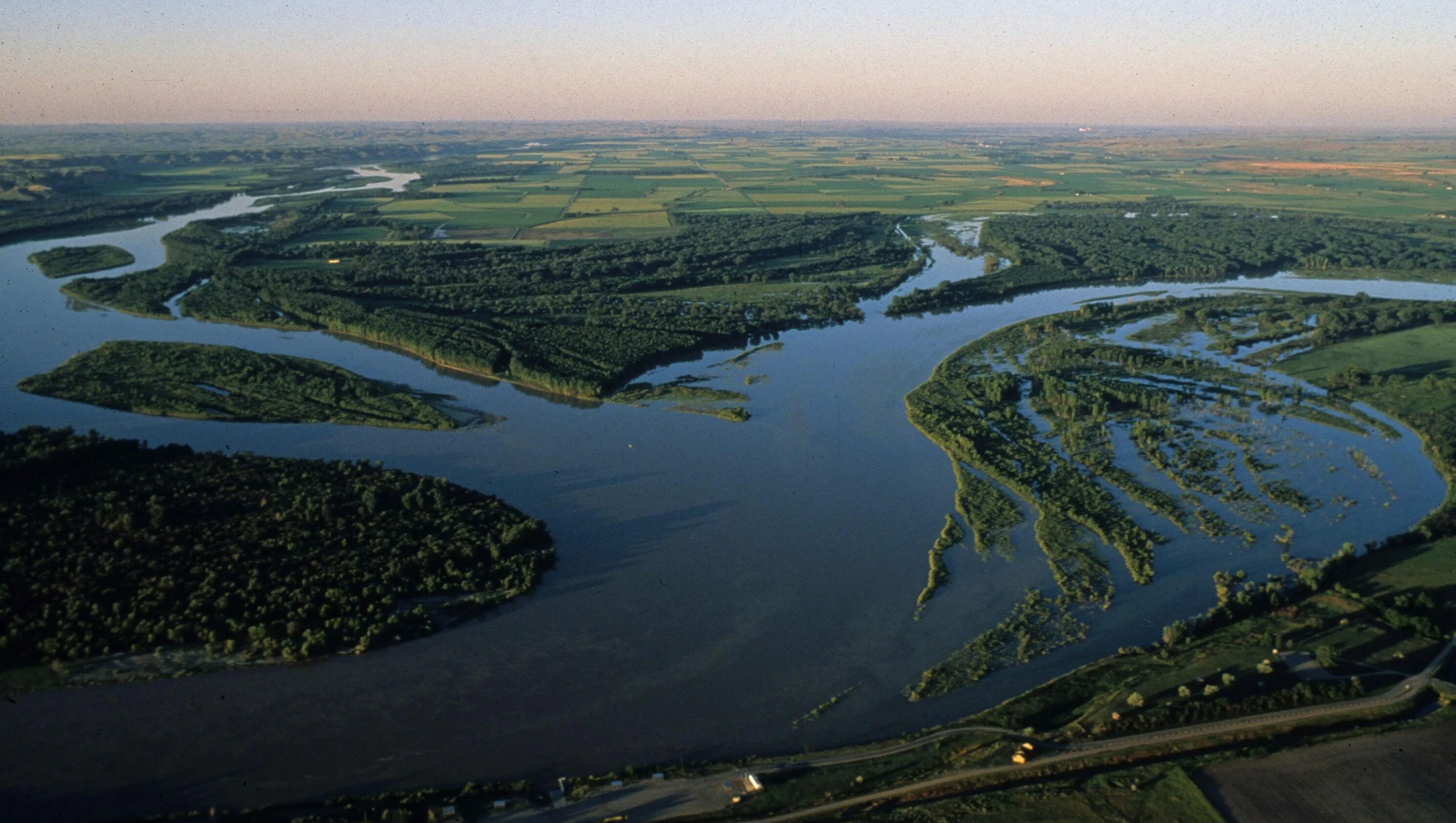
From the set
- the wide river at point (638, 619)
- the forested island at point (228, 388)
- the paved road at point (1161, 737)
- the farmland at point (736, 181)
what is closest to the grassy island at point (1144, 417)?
the wide river at point (638, 619)

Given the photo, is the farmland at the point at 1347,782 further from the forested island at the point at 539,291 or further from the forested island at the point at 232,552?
the forested island at the point at 539,291

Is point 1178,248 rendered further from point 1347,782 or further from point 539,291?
point 1347,782

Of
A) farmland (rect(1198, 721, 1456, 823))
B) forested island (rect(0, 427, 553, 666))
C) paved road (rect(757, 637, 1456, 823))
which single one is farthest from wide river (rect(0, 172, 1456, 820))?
farmland (rect(1198, 721, 1456, 823))

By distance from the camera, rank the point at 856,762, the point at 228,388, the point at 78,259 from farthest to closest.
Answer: the point at 78,259
the point at 228,388
the point at 856,762

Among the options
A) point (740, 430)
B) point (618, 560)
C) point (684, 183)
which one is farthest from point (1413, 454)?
point (684, 183)

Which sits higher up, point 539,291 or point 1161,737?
point 539,291

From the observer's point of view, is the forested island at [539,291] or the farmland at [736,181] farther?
the farmland at [736,181]

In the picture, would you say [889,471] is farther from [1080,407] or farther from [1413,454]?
[1413,454]

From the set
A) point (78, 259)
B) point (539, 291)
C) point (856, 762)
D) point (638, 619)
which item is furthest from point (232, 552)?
point (78, 259)
